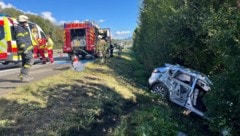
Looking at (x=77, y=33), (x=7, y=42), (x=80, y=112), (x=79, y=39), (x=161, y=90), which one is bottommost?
(x=161, y=90)

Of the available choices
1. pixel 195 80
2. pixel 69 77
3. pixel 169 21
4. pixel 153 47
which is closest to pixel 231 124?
pixel 195 80

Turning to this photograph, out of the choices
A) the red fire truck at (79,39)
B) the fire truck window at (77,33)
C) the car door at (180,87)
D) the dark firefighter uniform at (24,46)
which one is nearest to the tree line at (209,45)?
the car door at (180,87)

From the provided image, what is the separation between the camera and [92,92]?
11.7 m

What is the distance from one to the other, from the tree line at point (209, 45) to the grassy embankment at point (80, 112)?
140 cm

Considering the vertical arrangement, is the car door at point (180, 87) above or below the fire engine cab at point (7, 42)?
below

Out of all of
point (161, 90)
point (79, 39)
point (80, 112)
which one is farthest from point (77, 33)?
point (80, 112)

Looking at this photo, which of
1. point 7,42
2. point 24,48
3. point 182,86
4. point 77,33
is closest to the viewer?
point 24,48

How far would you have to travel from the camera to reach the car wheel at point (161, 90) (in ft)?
46.3

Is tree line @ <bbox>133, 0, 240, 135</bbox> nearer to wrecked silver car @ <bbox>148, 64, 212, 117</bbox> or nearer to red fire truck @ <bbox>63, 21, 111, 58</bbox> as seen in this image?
wrecked silver car @ <bbox>148, 64, 212, 117</bbox>

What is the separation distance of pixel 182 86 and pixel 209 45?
2474mm

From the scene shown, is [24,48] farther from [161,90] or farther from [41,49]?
[41,49]

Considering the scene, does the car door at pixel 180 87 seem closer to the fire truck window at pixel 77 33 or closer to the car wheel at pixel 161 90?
the car wheel at pixel 161 90

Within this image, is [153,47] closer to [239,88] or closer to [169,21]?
[169,21]

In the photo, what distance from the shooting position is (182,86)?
44.6 feet
